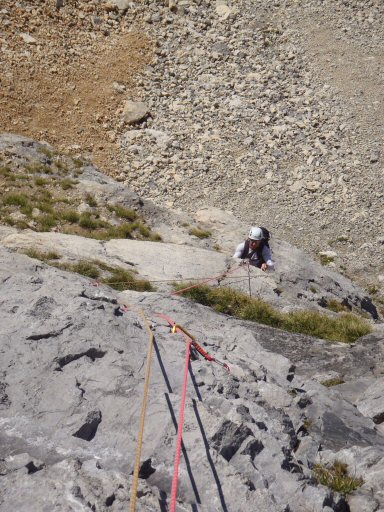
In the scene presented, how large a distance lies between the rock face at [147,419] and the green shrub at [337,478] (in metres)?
0.10

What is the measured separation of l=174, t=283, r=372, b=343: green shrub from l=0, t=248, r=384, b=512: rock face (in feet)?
10.4

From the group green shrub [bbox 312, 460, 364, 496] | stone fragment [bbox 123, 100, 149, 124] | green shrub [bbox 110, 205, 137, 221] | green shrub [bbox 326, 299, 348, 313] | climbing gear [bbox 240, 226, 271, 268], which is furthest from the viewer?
stone fragment [bbox 123, 100, 149, 124]

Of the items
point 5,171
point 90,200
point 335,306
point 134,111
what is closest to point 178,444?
point 335,306

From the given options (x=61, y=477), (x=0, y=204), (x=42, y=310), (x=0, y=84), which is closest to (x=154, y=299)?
(x=42, y=310)

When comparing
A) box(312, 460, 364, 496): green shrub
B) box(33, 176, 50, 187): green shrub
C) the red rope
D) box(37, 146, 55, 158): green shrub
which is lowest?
box(312, 460, 364, 496): green shrub

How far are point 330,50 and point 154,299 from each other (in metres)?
24.3

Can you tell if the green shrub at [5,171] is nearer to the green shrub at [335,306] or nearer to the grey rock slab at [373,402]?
the green shrub at [335,306]

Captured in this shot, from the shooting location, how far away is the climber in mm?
14560

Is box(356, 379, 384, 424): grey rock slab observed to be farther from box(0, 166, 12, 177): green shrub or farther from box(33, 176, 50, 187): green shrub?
box(0, 166, 12, 177): green shrub

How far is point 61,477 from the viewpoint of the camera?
17.3 feet

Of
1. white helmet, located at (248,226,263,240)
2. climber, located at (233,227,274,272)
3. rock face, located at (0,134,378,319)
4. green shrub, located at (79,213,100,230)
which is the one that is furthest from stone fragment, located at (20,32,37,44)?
white helmet, located at (248,226,263,240)

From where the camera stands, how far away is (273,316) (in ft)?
41.4

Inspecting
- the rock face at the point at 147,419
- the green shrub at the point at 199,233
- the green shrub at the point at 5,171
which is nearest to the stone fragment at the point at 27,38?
the green shrub at the point at 5,171

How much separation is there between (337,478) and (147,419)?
6.91 feet
